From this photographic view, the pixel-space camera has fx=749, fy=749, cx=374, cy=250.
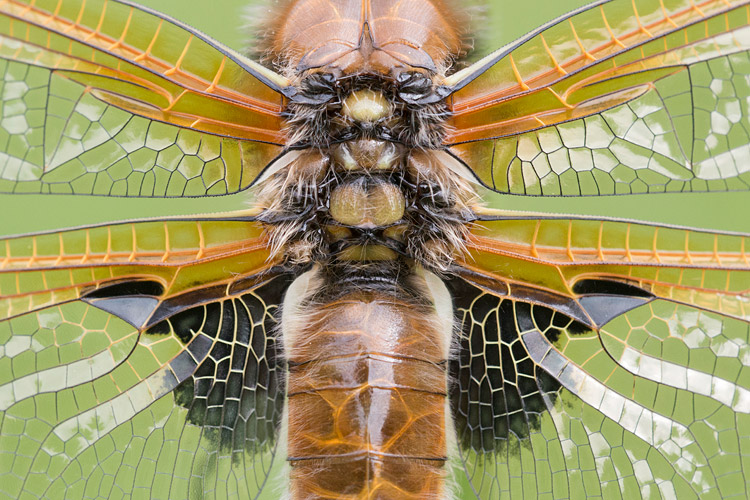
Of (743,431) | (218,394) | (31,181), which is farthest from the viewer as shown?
(218,394)

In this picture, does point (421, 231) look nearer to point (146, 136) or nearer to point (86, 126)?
point (146, 136)

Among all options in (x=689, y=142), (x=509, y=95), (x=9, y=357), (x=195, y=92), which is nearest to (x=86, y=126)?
(x=195, y=92)

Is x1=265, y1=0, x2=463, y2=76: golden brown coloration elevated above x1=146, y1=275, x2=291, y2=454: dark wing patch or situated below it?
above

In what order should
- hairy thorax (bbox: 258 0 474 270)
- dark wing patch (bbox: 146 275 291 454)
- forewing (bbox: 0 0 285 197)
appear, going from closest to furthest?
forewing (bbox: 0 0 285 197) → hairy thorax (bbox: 258 0 474 270) → dark wing patch (bbox: 146 275 291 454)

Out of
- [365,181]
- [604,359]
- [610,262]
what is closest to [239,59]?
[365,181]

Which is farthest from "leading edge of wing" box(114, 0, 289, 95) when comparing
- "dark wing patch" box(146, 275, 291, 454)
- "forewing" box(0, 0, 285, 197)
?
"dark wing patch" box(146, 275, 291, 454)

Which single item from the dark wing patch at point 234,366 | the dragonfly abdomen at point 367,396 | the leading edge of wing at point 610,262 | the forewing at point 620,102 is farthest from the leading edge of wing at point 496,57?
the dark wing patch at point 234,366

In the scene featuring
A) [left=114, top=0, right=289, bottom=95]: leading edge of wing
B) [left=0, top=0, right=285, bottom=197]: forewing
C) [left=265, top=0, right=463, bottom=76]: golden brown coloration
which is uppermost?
[left=265, top=0, right=463, bottom=76]: golden brown coloration

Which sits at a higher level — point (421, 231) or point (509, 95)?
point (509, 95)

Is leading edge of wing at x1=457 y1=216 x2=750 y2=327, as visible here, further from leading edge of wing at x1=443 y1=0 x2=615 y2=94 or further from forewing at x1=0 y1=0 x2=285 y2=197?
forewing at x1=0 y1=0 x2=285 y2=197
